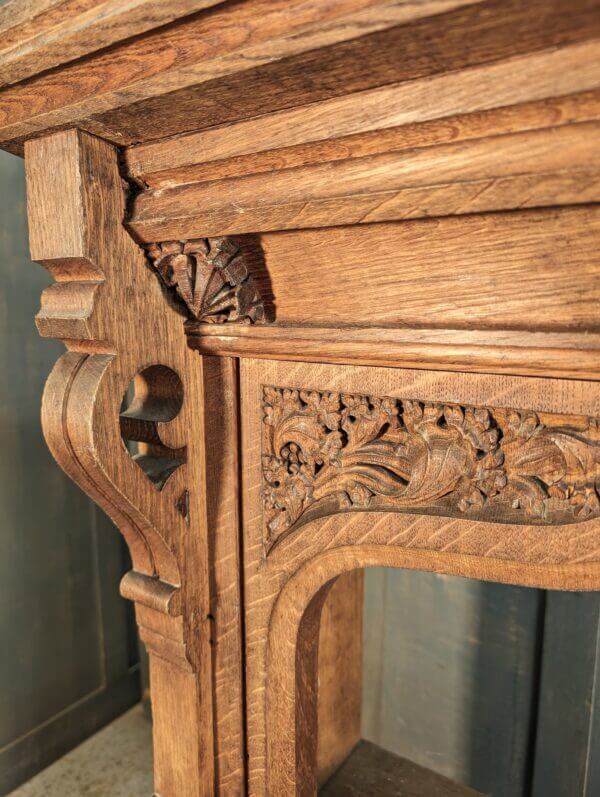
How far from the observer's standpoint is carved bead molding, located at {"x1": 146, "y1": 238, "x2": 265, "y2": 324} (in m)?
0.58

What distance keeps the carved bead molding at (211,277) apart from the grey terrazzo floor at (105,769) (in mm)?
1026

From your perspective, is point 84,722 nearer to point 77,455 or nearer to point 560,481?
point 77,455

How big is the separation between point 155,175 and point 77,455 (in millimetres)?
285

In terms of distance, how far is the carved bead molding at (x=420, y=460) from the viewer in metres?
0.50

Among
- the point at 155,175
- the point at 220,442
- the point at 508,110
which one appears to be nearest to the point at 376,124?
the point at 508,110

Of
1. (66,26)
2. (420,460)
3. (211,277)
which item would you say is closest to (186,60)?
(66,26)

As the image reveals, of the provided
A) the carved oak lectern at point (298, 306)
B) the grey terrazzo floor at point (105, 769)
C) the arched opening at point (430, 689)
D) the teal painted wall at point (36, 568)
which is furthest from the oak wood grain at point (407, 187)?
the grey terrazzo floor at point (105, 769)

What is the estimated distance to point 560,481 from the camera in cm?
50

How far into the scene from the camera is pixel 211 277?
597 mm

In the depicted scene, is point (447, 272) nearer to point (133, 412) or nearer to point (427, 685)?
point (133, 412)

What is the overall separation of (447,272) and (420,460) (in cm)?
17

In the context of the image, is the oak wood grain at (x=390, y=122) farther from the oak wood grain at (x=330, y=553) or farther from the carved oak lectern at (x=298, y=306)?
the oak wood grain at (x=330, y=553)

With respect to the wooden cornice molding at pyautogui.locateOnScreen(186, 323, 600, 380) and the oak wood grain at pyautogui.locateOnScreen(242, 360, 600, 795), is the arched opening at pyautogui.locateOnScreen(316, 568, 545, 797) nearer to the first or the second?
the oak wood grain at pyautogui.locateOnScreen(242, 360, 600, 795)

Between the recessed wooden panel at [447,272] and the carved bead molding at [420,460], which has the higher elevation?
the recessed wooden panel at [447,272]
